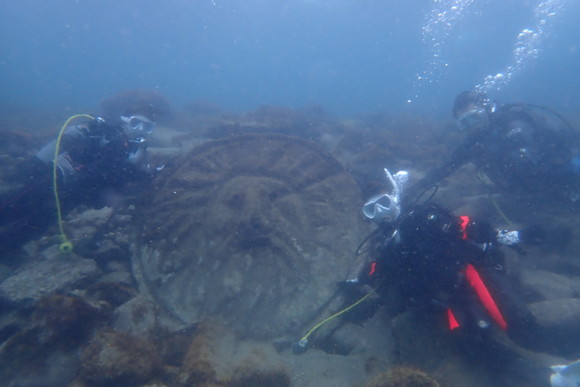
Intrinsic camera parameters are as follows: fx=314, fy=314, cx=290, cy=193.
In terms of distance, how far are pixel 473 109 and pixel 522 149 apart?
1596 mm

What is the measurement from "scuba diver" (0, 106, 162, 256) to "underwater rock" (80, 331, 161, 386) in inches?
138

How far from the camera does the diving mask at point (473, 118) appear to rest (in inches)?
309

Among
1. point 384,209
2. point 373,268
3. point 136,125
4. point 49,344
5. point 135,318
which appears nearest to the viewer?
point 49,344

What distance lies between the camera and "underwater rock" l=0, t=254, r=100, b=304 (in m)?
4.73

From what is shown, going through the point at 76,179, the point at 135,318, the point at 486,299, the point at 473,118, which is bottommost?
the point at 135,318

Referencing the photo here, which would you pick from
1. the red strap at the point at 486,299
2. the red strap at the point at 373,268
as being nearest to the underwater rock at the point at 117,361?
the red strap at the point at 373,268

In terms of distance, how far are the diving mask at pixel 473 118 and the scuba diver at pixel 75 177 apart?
7522mm

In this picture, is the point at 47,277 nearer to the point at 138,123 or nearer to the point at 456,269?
the point at 138,123

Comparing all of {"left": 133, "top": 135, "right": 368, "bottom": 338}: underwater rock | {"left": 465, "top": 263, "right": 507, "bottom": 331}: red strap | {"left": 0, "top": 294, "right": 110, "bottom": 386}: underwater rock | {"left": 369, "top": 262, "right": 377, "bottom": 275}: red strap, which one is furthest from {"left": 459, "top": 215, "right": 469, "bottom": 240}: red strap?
{"left": 0, "top": 294, "right": 110, "bottom": 386}: underwater rock

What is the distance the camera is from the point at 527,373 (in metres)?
3.84

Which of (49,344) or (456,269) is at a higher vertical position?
(456,269)

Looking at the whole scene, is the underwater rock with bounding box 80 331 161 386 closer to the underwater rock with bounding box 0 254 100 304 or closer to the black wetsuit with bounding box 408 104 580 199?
the underwater rock with bounding box 0 254 100 304

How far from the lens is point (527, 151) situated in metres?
6.84

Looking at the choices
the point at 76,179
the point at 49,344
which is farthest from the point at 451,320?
the point at 76,179
